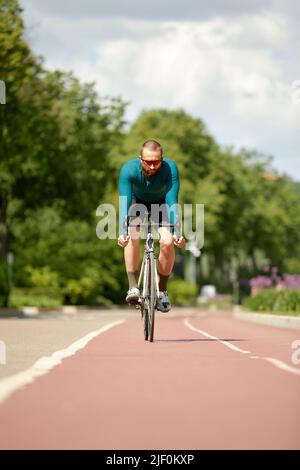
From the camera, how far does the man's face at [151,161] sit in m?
13.0

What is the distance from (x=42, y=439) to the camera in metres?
6.17

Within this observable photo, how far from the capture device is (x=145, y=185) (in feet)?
44.0

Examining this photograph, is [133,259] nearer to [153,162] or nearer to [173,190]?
[173,190]

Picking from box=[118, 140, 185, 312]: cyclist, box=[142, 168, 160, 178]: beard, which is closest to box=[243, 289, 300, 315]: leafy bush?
box=[118, 140, 185, 312]: cyclist

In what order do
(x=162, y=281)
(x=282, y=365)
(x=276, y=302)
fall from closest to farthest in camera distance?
(x=282, y=365)
(x=162, y=281)
(x=276, y=302)

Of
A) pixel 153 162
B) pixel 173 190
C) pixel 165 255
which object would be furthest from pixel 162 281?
pixel 153 162

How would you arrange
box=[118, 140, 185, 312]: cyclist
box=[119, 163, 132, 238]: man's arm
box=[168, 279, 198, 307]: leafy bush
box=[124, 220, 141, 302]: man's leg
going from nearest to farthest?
box=[118, 140, 185, 312]: cyclist, box=[119, 163, 132, 238]: man's arm, box=[124, 220, 141, 302]: man's leg, box=[168, 279, 198, 307]: leafy bush

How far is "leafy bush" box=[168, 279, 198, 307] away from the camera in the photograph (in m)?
78.3

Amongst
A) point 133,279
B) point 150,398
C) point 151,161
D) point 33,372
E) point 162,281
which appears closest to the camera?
point 150,398

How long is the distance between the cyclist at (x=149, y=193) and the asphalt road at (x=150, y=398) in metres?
1.36

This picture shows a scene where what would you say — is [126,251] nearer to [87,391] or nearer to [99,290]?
[87,391]

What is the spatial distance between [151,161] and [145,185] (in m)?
0.48

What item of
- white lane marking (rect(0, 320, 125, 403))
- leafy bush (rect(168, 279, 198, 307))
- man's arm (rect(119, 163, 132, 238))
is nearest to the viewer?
white lane marking (rect(0, 320, 125, 403))

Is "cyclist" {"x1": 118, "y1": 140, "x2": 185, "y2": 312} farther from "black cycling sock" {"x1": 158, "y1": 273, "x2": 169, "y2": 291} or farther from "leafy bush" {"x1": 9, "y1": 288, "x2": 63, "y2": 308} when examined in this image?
"leafy bush" {"x1": 9, "y1": 288, "x2": 63, "y2": 308}
